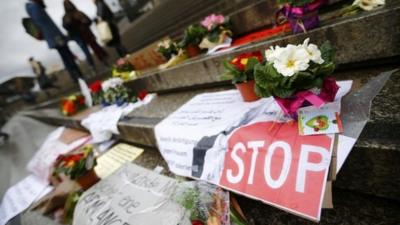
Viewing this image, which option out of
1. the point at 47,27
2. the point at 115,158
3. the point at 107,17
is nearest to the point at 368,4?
the point at 115,158

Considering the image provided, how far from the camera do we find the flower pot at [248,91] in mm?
1792

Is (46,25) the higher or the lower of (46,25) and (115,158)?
the higher

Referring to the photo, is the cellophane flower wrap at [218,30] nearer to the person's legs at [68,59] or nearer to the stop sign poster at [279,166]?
the stop sign poster at [279,166]

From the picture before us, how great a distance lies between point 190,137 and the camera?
182cm

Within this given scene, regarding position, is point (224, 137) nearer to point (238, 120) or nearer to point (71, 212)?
Answer: point (238, 120)

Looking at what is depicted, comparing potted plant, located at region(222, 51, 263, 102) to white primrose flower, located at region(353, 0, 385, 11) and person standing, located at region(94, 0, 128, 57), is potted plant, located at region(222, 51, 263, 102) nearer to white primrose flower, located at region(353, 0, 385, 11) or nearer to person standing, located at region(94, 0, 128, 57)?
white primrose flower, located at region(353, 0, 385, 11)

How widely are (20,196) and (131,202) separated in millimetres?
2581

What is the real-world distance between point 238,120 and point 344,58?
859 millimetres

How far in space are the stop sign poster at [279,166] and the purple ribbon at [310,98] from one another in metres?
0.13

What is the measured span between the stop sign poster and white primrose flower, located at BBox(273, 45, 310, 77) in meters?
0.33

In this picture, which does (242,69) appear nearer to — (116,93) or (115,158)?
(115,158)

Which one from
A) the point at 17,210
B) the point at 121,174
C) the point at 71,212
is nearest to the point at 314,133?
the point at 121,174

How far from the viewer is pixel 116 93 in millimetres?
4117

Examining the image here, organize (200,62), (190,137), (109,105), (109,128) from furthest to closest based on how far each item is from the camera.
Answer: (109,105)
(109,128)
(200,62)
(190,137)
